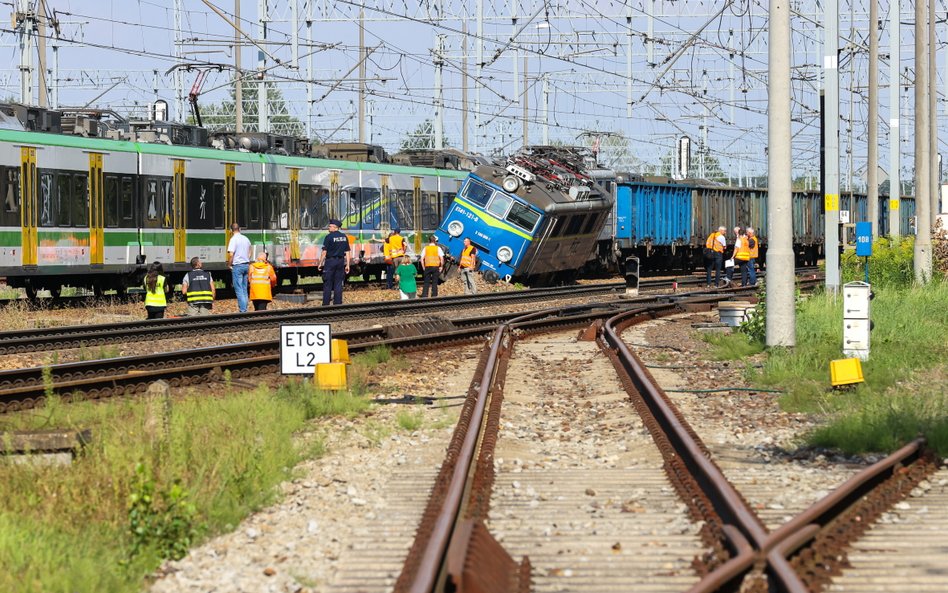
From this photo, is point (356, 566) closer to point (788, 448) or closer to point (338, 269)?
point (788, 448)

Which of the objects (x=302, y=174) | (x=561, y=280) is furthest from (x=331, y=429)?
(x=561, y=280)

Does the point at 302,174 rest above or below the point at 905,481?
above

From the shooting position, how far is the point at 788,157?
1720 centimetres

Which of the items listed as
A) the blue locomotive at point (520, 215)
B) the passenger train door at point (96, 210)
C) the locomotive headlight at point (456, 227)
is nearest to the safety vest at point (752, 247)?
the blue locomotive at point (520, 215)

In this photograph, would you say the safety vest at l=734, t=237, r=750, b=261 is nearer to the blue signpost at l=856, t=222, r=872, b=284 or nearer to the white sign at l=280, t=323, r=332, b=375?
the blue signpost at l=856, t=222, r=872, b=284

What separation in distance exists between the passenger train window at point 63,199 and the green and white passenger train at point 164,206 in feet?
0.06

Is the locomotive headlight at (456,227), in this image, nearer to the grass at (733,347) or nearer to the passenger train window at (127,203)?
the passenger train window at (127,203)

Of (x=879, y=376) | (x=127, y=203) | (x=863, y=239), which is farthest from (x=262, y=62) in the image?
→ (x=879, y=376)

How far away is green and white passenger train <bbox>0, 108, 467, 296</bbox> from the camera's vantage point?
2602 centimetres

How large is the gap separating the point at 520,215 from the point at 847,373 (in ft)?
76.6

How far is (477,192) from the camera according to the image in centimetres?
3744

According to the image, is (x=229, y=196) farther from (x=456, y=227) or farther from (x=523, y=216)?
(x=523, y=216)

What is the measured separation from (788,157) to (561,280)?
2697cm

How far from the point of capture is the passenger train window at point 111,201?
2820 cm
